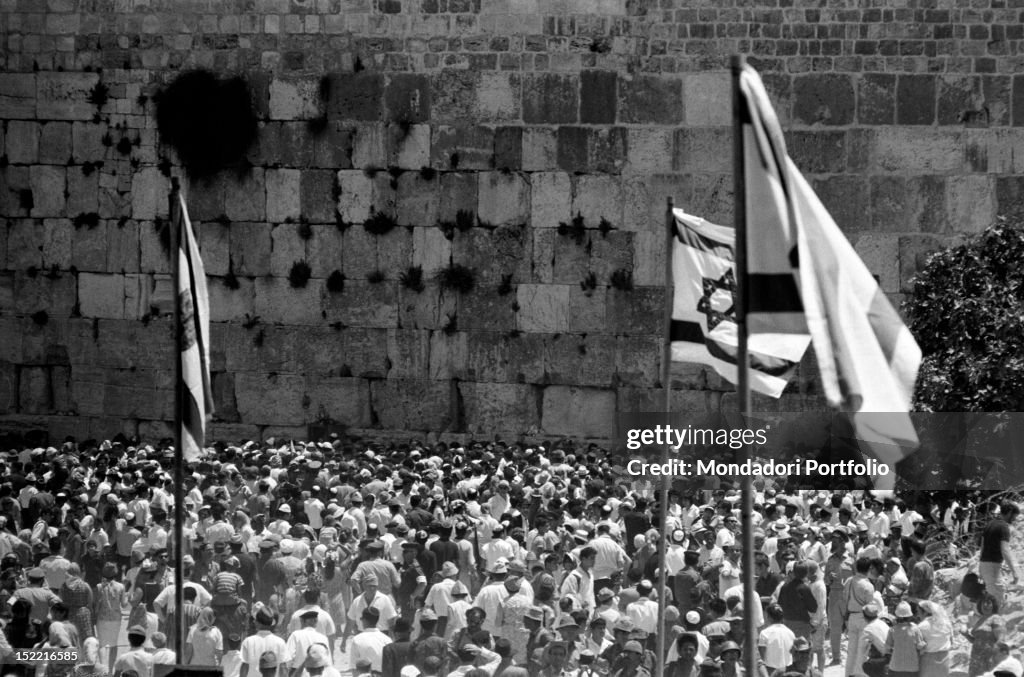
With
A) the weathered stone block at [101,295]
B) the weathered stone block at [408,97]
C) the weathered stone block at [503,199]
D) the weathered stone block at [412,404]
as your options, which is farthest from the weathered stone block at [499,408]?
Answer: the weathered stone block at [101,295]

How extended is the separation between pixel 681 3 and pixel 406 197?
4.76m

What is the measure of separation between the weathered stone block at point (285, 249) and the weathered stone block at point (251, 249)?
10cm

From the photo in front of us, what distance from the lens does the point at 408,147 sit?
25344mm

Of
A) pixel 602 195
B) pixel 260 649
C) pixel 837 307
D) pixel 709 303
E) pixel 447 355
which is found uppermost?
pixel 837 307

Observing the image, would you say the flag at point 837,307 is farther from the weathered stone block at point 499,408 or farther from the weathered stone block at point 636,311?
the weathered stone block at point 499,408

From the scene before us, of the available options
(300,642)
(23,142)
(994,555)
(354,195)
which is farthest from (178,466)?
(23,142)

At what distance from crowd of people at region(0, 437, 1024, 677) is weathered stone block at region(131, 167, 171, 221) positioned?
5811 millimetres

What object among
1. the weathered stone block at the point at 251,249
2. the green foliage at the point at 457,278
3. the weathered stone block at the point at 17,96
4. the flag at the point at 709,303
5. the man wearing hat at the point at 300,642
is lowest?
the man wearing hat at the point at 300,642

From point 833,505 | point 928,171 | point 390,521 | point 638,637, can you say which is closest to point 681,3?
point 928,171

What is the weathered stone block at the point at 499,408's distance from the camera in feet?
82.2

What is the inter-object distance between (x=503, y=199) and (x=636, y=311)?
246 cm

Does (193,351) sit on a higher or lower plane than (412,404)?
higher

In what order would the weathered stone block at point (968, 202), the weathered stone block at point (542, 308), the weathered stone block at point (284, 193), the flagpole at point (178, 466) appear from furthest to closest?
the weathered stone block at point (284, 193) < the weathered stone block at point (542, 308) < the weathered stone block at point (968, 202) < the flagpole at point (178, 466)

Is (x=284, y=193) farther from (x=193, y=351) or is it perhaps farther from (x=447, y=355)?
(x=193, y=351)
